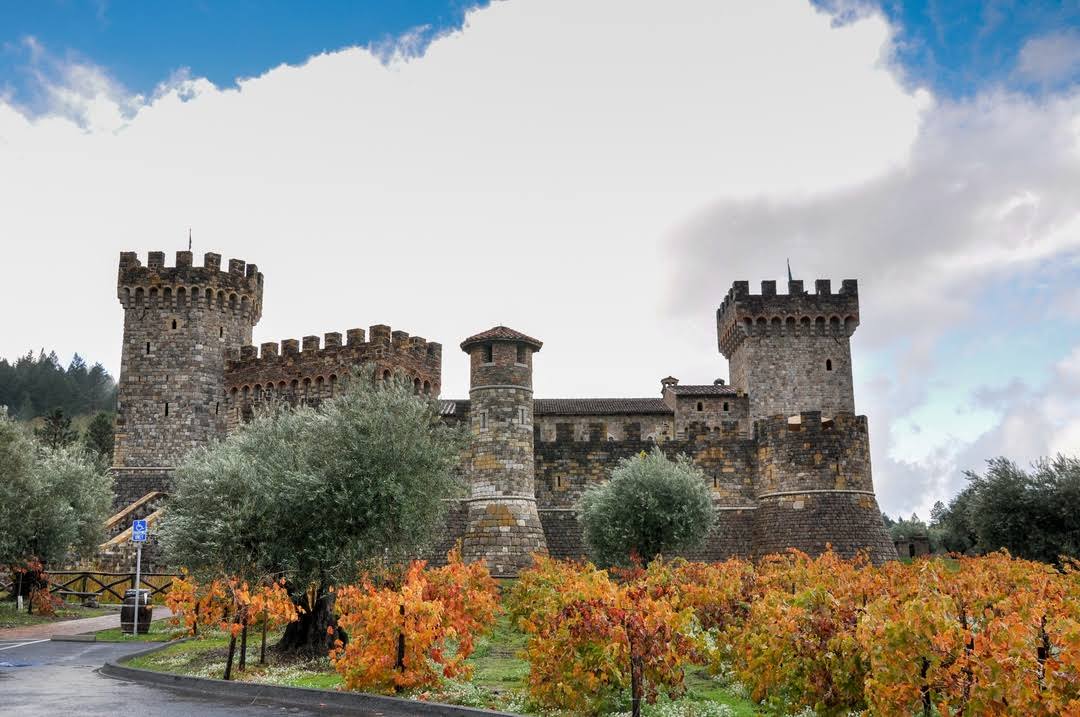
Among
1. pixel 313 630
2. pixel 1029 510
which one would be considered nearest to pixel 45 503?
pixel 313 630

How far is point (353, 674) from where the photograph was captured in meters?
14.2

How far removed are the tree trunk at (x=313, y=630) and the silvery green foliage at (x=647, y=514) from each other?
13703mm

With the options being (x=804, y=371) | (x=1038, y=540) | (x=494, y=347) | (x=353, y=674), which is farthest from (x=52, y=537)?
(x=804, y=371)

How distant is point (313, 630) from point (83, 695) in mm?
5149

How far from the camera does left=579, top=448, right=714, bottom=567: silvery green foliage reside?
30750mm

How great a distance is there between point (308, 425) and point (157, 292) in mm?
24775

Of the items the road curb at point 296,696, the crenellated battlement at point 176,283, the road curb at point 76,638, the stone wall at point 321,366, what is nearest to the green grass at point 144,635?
the road curb at point 76,638

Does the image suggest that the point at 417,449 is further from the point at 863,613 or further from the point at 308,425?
the point at 863,613

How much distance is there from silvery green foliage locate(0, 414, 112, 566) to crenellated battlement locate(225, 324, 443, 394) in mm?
8353

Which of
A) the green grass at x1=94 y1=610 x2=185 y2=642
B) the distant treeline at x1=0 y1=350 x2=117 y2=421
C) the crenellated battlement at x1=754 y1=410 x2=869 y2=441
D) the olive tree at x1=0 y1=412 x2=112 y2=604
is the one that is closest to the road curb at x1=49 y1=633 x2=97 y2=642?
the green grass at x1=94 y1=610 x2=185 y2=642

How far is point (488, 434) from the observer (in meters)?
32.6

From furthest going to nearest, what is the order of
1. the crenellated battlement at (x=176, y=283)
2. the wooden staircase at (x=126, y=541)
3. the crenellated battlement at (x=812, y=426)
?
the crenellated battlement at (x=176, y=283) → the wooden staircase at (x=126, y=541) → the crenellated battlement at (x=812, y=426)

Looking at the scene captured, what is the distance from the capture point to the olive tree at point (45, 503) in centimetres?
2714

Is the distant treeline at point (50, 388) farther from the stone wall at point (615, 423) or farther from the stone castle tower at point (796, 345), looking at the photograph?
the stone castle tower at point (796, 345)
